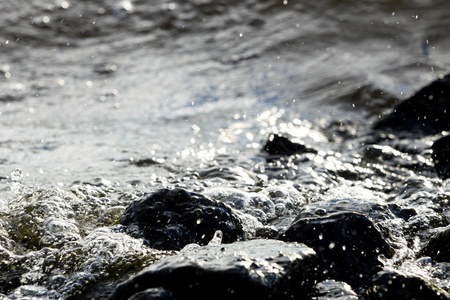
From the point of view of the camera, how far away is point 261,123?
259 inches

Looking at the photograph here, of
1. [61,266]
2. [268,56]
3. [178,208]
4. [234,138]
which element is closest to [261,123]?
[234,138]

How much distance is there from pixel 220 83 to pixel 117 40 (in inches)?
105

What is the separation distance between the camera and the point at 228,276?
2396mm

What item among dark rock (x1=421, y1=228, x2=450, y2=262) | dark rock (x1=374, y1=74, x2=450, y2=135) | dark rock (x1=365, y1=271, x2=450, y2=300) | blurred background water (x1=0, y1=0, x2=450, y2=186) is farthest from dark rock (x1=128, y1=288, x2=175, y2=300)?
dark rock (x1=374, y1=74, x2=450, y2=135)

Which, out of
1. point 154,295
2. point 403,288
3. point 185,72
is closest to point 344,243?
point 403,288

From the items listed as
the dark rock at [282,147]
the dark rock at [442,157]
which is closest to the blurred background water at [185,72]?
the dark rock at [282,147]

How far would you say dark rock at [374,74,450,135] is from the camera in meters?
5.99

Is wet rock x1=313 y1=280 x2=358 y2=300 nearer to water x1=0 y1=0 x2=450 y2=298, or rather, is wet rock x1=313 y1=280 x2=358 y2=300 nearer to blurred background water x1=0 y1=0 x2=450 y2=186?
water x1=0 y1=0 x2=450 y2=298

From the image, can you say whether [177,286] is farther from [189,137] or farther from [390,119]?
[390,119]

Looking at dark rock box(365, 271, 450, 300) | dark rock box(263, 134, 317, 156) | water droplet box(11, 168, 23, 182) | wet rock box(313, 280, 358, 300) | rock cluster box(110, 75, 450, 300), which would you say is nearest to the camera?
rock cluster box(110, 75, 450, 300)

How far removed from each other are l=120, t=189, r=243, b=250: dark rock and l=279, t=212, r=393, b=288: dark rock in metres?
0.41

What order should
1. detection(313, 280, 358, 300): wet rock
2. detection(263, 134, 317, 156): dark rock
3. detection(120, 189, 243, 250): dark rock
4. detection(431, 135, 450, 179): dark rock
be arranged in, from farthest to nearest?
Answer: detection(263, 134, 317, 156): dark rock → detection(431, 135, 450, 179): dark rock → detection(120, 189, 243, 250): dark rock → detection(313, 280, 358, 300): wet rock

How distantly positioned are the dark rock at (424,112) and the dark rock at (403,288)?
3582 millimetres

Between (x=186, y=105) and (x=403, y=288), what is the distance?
16.0ft
